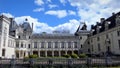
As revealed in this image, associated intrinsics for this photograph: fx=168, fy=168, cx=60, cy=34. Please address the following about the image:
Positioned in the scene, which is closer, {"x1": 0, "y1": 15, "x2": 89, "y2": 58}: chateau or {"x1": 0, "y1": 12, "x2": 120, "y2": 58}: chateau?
{"x1": 0, "y1": 12, "x2": 120, "y2": 58}: chateau

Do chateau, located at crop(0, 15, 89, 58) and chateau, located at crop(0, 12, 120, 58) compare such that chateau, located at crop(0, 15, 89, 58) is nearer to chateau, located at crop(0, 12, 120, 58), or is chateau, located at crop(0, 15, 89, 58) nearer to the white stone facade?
chateau, located at crop(0, 12, 120, 58)

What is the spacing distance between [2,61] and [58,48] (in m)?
38.1

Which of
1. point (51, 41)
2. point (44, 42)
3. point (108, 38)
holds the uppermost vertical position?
point (108, 38)

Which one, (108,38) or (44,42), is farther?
(44,42)

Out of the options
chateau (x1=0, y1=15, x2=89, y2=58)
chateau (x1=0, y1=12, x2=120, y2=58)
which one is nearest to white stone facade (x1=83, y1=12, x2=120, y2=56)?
chateau (x1=0, y1=12, x2=120, y2=58)

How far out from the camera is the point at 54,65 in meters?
22.7

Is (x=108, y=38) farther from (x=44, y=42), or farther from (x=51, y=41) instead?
(x=44, y=42)

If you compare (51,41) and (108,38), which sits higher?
(108,38)

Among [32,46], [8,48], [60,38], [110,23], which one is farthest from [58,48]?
[110,23]

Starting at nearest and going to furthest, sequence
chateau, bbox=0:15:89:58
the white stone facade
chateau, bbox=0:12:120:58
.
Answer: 1. the white stone facade
2. chateau, bbox=0:12:120:58
3. chateau, bbox=0:15:89:58

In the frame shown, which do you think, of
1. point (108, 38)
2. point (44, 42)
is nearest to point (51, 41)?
point (44, 42)

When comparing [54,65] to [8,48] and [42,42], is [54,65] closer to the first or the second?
[8,48]

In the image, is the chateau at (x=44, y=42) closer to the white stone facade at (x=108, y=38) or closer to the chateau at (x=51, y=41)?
the chateau at (x=51, y=41)

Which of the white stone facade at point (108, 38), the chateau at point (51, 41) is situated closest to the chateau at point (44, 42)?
the chateau at point (51, 41)
